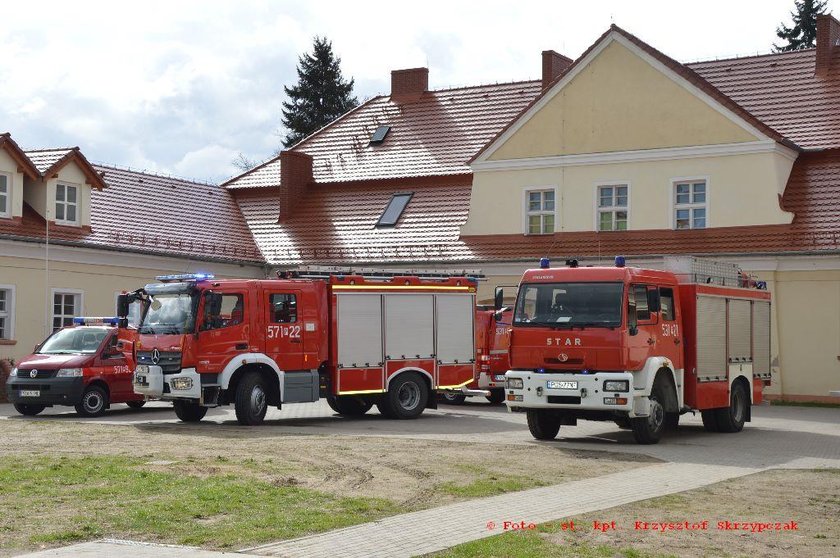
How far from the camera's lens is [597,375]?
64.0 feet

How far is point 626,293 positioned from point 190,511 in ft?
31.6

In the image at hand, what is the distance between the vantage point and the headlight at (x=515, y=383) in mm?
20203

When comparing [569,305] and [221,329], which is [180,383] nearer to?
[221,329]

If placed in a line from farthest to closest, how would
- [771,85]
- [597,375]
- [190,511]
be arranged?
[771,85]
[597,375]
[190,511]

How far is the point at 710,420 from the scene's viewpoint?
22.9 m

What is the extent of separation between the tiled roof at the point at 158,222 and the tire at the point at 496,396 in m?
10.5

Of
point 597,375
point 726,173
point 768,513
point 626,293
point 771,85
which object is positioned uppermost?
point 771,85

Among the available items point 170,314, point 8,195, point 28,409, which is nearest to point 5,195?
point 8,195

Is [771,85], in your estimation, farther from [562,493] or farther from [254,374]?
[562,493]

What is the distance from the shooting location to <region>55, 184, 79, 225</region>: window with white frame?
1302 inches

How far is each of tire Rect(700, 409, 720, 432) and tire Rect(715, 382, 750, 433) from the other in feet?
0.18

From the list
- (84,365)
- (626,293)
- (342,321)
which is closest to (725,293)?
(626,293)

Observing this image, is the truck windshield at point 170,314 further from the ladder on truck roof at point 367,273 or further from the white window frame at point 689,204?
the white window frame at point 689,204

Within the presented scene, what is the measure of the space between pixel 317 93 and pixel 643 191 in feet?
136
